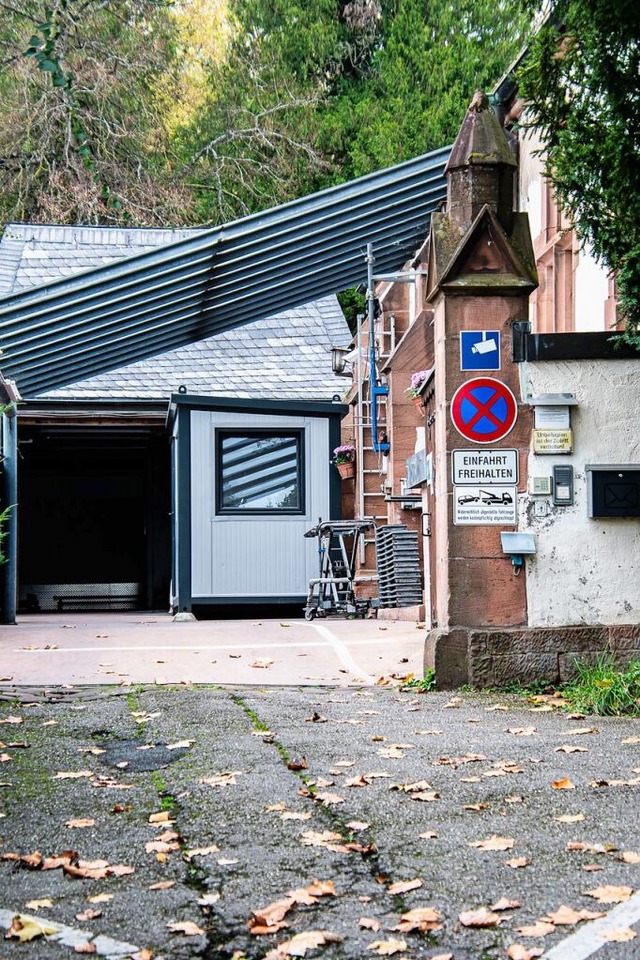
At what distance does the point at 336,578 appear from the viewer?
17328mm

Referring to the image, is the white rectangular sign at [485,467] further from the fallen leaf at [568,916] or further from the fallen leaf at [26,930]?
the fallen leaf at [26,930]

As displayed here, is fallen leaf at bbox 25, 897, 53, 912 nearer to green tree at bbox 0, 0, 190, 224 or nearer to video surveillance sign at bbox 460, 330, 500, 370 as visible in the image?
video surveillance sign at bbox 460, 330, 500, 370

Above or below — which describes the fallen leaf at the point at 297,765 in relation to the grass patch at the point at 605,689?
below

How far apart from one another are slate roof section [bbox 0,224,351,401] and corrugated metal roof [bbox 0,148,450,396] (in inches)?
155

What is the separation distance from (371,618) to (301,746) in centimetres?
1025

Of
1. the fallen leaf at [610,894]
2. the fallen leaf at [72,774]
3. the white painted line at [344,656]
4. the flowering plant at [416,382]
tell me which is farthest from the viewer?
the flowering plant at [416,382]

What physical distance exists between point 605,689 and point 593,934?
4.45 meters

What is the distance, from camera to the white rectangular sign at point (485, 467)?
29.6 ft

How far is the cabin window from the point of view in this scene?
61.2ft

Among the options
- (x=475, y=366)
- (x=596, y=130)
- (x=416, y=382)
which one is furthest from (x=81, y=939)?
(x=416, y=382)

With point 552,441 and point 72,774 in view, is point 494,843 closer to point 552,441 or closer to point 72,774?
point 72,774

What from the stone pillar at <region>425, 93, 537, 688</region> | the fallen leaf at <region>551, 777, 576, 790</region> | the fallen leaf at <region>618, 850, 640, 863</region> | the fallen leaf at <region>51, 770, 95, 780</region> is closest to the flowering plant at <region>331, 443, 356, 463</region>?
the stone pillar at <region>425, 93, 537, 688</region>

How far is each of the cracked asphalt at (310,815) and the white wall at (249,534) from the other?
999 cm

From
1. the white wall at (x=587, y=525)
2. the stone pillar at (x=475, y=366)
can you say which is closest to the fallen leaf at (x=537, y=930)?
the stone pillar at (x=475, y=366)
